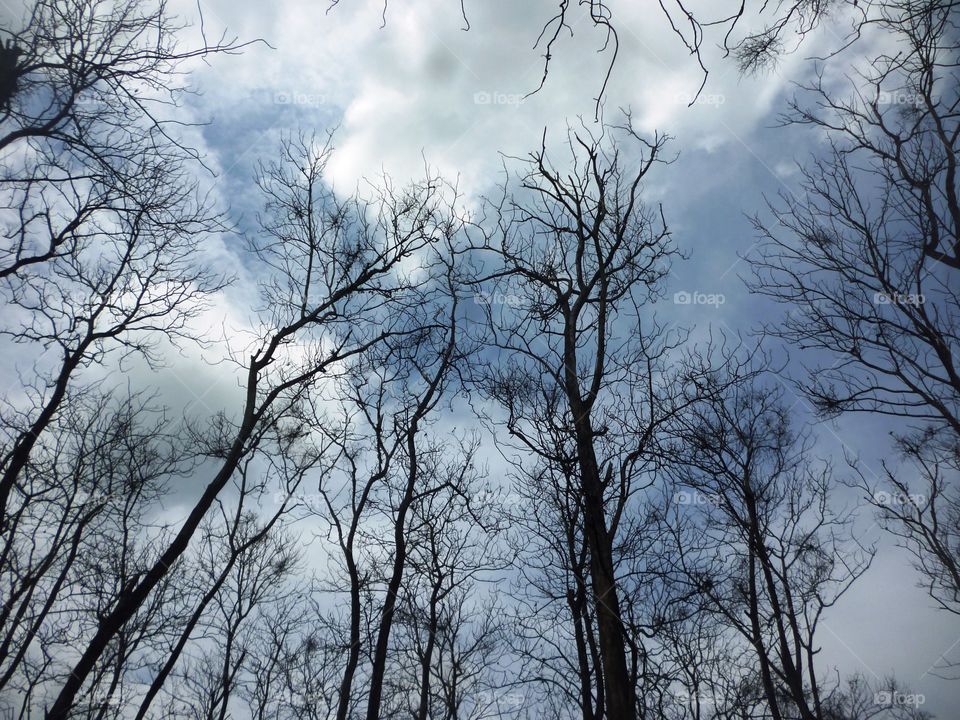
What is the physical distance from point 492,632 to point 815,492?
1043 centimetres

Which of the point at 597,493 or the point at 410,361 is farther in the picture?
the point at 410,361

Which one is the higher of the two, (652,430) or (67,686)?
(652,430)

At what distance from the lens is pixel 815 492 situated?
12.4m

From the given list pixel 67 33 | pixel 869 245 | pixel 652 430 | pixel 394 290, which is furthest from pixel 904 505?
pixel 67 33

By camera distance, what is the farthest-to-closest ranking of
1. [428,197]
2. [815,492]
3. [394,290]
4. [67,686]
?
[815,492] → [428,197] → [394,290] → [67,686]

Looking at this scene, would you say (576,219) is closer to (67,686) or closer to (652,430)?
(652,430)

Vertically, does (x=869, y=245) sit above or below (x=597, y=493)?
above

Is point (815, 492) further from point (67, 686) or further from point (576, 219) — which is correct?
point (67, 686)

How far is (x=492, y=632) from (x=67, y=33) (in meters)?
17.6

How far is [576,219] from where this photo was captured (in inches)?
217

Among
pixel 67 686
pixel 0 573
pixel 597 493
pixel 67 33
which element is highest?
pixel 67 33

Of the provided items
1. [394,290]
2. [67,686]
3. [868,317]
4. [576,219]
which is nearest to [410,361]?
[394,290]

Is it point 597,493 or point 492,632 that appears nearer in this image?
point 597,493

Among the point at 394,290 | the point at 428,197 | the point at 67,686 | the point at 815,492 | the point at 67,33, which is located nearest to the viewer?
the point at 67,33
